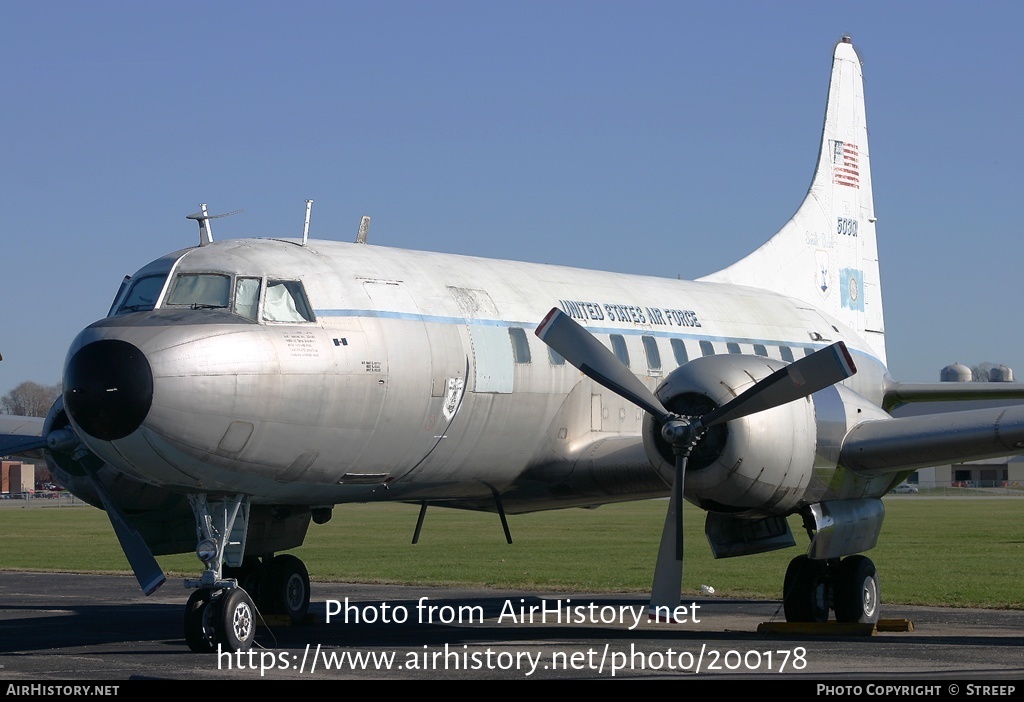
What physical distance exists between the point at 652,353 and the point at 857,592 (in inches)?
141

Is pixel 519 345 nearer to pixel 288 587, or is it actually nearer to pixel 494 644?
pixel 494 644

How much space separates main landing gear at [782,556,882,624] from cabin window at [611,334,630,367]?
2939 mm

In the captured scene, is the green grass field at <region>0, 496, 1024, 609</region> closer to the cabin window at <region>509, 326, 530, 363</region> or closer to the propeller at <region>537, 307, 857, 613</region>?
the propeller at <region>537, 307, 857, 613</region>

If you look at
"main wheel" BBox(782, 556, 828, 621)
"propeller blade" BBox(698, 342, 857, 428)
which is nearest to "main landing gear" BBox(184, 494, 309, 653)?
"propeller blade" BBox(698, 342, 857, 428)

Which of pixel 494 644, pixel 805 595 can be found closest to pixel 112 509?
pixel 494 644

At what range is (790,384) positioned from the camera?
1331 centimetres

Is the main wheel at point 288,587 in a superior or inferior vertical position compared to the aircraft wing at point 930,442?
inferior

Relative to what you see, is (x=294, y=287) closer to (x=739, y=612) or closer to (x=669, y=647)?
(x=669, y=647)

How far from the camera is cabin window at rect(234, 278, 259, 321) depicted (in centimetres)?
1276

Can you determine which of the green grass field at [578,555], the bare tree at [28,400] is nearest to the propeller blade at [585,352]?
the green grass field at [578,555]

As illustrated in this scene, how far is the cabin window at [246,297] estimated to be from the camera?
12758mm

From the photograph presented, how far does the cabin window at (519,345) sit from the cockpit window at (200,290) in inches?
130

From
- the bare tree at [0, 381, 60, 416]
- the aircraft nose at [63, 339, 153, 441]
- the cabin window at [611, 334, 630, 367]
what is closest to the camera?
the aircraft nose at [63, 339, 153, 441]

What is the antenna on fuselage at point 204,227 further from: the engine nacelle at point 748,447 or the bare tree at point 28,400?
the bare tree at point 28,400
